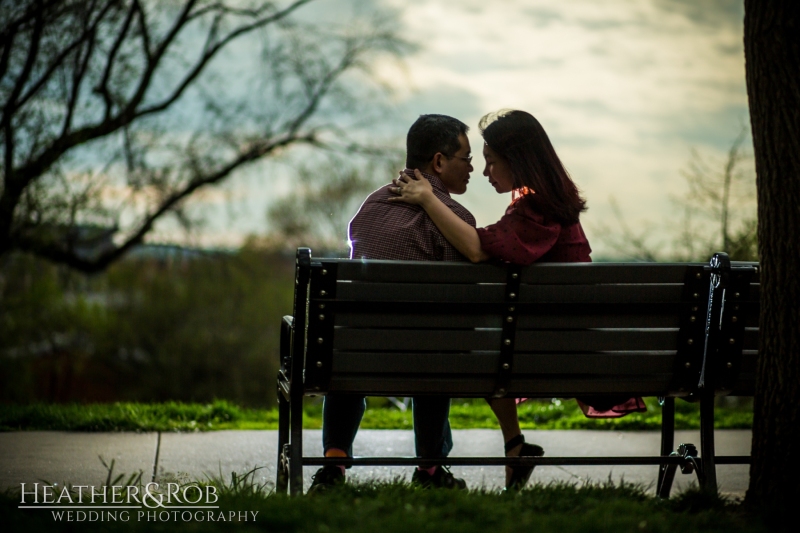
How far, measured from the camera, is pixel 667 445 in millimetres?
3861

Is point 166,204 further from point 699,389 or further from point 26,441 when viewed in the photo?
point 699,389

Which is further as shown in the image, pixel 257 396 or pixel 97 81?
pixel 257 396

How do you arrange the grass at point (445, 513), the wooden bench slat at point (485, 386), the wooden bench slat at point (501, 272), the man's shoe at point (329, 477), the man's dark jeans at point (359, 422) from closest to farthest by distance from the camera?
the grass at point (445, 513)
the wooden bench slat at point (501, 272)
the wooden bench slat at point (485, 386)
the man's shoe at point (329, 477)
the man's dark jeans at point (359, 422)

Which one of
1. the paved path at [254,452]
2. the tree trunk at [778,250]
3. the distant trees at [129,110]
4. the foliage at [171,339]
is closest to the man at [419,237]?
the paved path at [254,452]

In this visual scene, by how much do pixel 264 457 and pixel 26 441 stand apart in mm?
1361

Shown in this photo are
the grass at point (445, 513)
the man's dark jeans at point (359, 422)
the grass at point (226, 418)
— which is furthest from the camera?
the grass at point (226, 418)

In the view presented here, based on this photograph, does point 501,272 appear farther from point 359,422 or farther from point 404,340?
point 359,422

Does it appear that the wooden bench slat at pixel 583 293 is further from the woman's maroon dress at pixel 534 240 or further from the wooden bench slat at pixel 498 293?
the woman's maroon dress at pixel 534 240

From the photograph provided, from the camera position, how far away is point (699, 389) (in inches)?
139

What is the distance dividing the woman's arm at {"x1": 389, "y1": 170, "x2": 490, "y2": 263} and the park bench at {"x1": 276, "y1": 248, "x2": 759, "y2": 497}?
82 millimetres

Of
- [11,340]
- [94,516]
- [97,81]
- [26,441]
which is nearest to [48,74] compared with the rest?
[97,81]

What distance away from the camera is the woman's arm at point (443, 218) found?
3277 mm

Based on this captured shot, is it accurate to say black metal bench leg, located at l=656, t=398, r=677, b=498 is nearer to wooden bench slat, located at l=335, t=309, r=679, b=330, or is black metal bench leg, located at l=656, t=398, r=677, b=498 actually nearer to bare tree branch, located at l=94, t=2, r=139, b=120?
wooden bench slat, located at l=335, t=309, r=679, b=330

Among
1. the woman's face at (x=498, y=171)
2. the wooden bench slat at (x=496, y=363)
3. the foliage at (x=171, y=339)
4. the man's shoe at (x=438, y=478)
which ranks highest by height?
the woman's face at (x=498, y=171)
